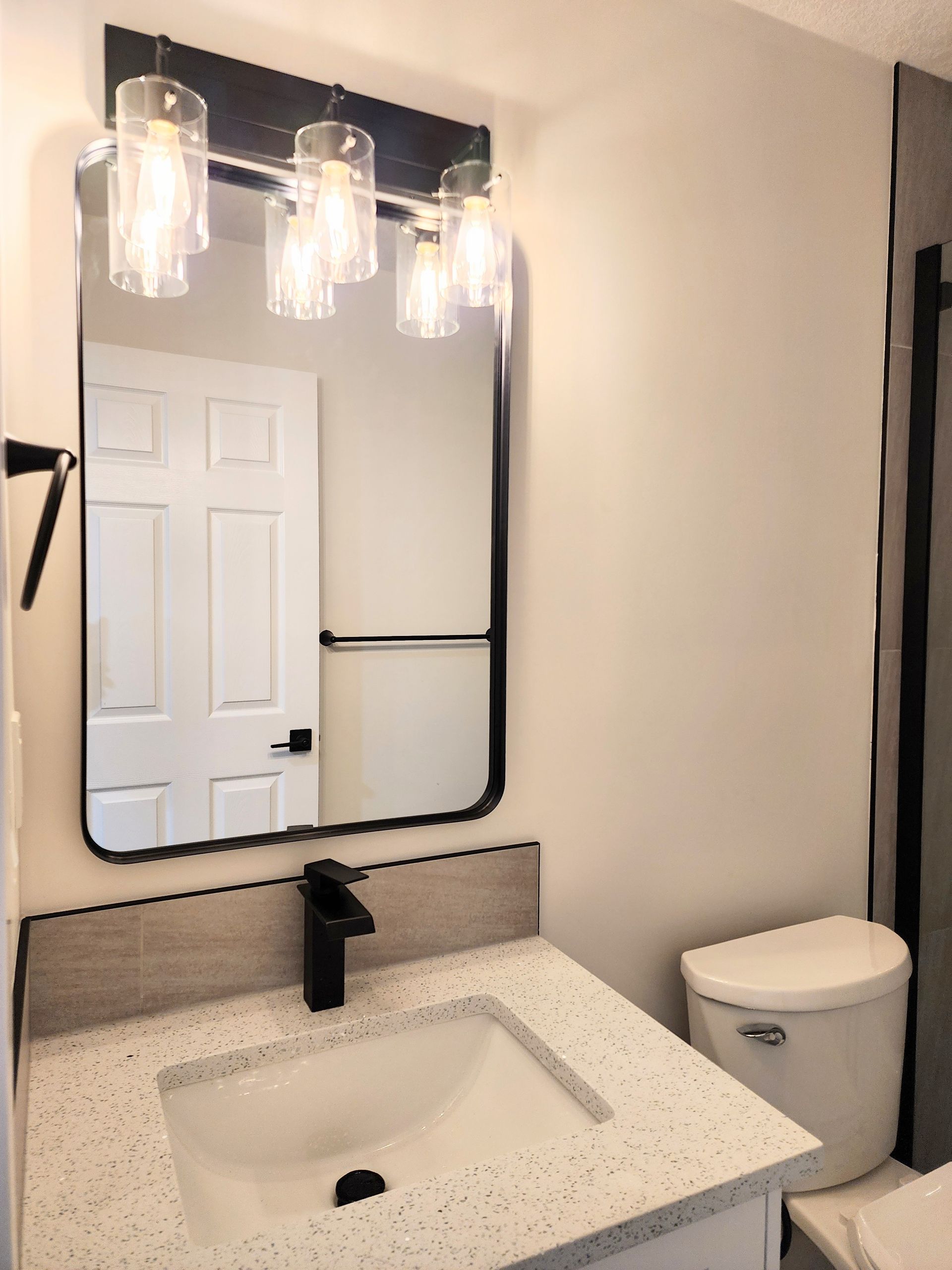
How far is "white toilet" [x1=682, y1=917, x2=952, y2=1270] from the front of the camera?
4.19ft

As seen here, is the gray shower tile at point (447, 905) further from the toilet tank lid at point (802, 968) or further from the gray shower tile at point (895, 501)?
the gray shower tile at point (895, 501)

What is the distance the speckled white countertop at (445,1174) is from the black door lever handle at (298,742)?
0.33 m

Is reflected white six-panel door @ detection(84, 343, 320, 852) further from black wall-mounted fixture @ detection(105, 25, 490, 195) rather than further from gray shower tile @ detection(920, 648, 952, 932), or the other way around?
gray shower tile @ detection(920, 648, 952, 932)

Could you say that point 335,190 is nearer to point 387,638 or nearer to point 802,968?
point 387,638

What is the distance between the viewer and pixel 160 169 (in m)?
0.98

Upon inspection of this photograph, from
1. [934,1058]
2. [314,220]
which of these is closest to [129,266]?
[314,220]

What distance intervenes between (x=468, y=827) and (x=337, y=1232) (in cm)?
62

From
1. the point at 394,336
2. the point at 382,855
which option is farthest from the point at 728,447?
the point at 382,855

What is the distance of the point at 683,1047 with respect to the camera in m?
0.99

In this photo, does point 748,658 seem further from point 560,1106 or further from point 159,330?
point 159,330

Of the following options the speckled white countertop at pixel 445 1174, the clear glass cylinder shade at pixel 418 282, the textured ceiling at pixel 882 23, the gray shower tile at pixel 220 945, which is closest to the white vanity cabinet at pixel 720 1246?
the speckled white countertop at pixel 445 1174

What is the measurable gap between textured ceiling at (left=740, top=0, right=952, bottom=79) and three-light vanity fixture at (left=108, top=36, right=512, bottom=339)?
70cm

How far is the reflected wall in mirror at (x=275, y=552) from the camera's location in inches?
40.4

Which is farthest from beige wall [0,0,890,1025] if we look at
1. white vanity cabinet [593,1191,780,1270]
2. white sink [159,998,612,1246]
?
white vanity cabinet [593,1191,780,1270]
